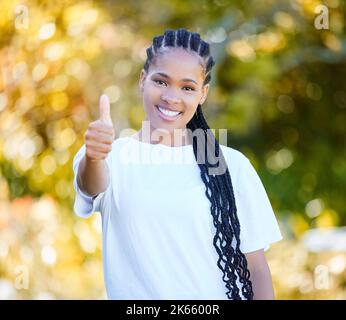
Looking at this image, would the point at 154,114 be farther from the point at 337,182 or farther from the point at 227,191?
the point at 337,182

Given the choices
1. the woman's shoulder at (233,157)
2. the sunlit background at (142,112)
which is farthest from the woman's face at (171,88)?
the sunlit background at (142,112)

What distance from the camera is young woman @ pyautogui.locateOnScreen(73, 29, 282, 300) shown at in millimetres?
1771

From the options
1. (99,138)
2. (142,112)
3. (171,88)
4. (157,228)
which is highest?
(142,112)

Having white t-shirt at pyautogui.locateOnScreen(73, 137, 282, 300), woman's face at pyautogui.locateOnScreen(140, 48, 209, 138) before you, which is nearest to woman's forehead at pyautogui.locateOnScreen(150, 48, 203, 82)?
woman's face at pyautogui.locateOnScreen(140, 48, 209, 138)

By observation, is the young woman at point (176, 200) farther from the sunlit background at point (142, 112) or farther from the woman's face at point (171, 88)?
the sunlit background at point (142, 112)

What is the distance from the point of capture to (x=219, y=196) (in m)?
1.83

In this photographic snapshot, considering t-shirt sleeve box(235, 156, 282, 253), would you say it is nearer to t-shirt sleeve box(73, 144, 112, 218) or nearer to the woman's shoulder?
the woman's shoulder

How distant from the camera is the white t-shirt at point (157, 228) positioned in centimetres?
177

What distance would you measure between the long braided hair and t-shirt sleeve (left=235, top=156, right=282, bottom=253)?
2 centimetres

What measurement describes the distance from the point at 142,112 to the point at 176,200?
10.6 feet

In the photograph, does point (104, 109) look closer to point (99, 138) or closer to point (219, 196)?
point (99, 138)

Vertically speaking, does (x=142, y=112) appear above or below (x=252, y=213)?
above

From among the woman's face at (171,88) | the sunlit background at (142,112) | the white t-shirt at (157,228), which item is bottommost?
the white t-shirt at (157,228)

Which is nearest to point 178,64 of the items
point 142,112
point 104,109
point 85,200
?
point 104,109
